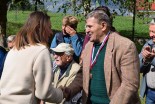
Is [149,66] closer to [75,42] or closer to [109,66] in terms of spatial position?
[109,66]

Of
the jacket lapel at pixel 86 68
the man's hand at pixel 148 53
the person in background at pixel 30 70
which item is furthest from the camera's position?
the man's hand at pixel 148 53

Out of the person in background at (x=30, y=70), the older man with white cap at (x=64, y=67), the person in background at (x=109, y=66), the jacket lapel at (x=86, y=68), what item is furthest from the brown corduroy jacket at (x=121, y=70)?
the older man with white cap at (x=64, y=67)

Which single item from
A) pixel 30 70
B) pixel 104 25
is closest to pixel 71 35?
pixel 104 25

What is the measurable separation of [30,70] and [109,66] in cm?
71

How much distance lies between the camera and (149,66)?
4.48m

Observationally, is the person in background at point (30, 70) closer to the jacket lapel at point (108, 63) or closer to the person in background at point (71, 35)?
the jacket lapel at point (108, 63)

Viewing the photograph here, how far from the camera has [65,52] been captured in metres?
4.59

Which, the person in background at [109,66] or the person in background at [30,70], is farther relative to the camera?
the person in background at [109,66]

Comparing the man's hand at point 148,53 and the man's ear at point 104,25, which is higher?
the man's ear at point 104,25

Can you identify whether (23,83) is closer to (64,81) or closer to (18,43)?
(18,43)

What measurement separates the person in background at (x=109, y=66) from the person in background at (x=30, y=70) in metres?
0.44

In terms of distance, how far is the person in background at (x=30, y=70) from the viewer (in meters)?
3.27

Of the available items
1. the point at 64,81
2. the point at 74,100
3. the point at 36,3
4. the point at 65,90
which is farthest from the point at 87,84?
the point at 36,3

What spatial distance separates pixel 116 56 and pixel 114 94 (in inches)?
12.9
